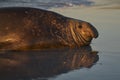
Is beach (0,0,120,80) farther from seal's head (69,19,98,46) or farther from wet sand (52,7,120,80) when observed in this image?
seal's head (69,19,98,46)

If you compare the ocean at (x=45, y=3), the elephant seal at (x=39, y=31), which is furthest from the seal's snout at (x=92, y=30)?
the ocean at (x=45, y=3)

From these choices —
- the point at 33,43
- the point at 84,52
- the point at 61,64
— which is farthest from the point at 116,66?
the point at 33,43

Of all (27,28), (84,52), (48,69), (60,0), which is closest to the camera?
(48,69)

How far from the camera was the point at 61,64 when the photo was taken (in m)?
6.58

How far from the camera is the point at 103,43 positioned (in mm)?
8117

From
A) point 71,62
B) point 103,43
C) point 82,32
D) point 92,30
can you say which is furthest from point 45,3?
point 71,62

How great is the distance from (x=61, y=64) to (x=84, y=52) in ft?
3.84

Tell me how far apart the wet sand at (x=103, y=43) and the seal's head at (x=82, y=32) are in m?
0.14

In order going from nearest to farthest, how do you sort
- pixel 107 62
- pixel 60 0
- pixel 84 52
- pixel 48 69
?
pixel 48 69 → pixel 107 62 → pixel 84 52 → pixel 60 0

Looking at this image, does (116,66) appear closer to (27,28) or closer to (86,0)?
(27,28)

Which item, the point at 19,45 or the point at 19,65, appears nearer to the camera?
the point at 19,65

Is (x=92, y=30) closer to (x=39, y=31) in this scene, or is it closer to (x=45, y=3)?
(x=39, y=31)

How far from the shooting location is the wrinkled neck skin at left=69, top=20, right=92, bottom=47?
851 centimetres

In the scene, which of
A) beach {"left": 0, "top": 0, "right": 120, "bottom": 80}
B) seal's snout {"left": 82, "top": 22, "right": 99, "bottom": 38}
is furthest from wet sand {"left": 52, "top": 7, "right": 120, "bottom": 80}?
seal's snout {"left": 82, "top": 22, "right": 99, "bottom": 38}
